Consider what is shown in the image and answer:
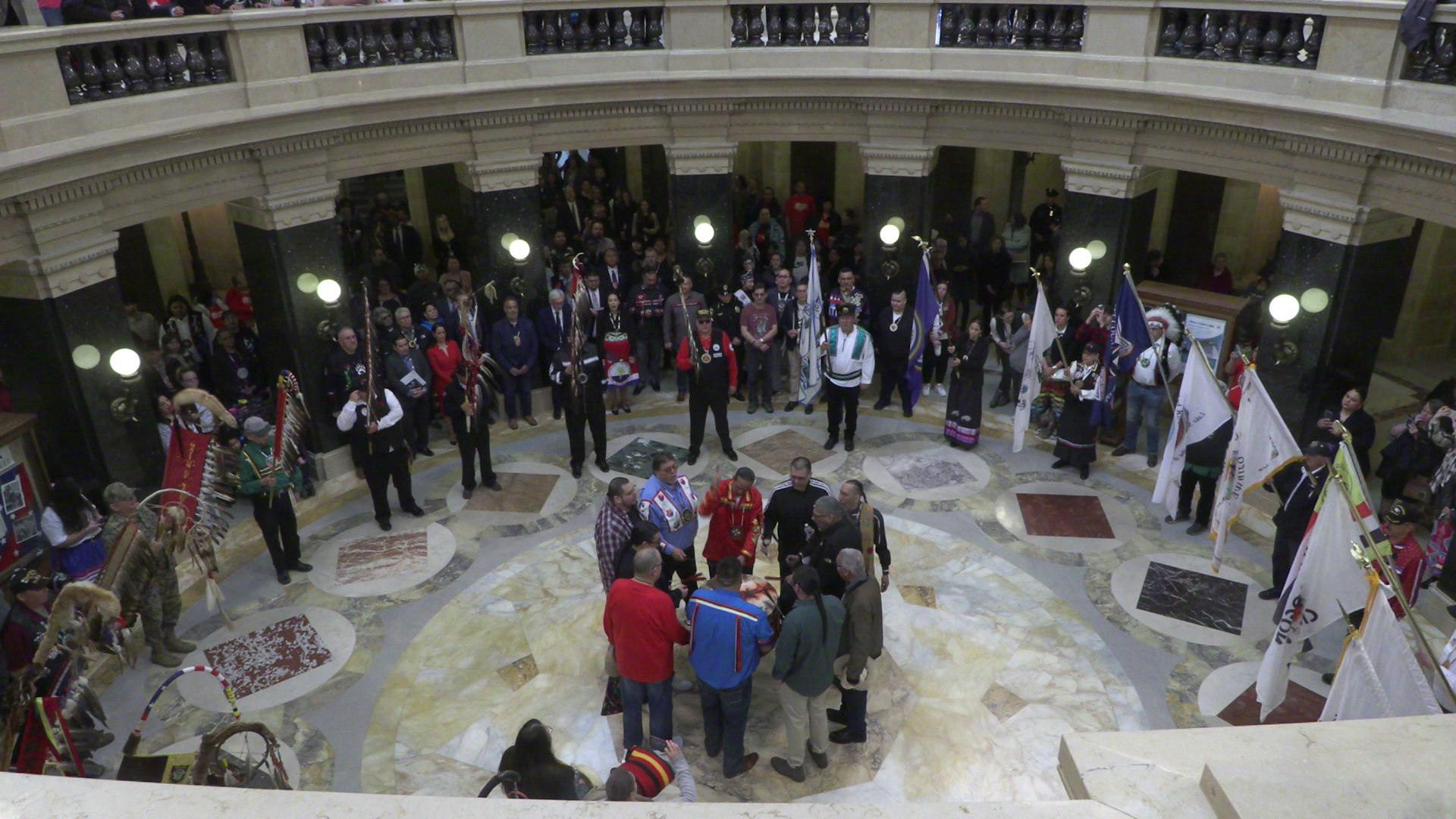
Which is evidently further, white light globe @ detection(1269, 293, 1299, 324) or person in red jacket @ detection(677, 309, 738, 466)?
person in red jacket @ detection(677, 309, 738, 466)

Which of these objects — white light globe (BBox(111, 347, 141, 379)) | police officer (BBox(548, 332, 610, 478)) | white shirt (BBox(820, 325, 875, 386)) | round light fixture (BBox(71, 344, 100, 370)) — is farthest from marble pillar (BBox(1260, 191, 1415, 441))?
round light fixture (BBox(71, 344, 100, 370))

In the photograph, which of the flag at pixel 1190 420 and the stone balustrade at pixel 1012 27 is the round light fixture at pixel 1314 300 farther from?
the stone balustrade at pixel 1012 27

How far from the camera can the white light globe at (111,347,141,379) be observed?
926cm

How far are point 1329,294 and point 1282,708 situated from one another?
423 centimetres

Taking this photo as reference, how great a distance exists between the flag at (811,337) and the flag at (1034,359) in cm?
244

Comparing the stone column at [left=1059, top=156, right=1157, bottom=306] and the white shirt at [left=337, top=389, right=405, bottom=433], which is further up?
the stone column at [left=1059, top=156, right=1157, bottom=306]

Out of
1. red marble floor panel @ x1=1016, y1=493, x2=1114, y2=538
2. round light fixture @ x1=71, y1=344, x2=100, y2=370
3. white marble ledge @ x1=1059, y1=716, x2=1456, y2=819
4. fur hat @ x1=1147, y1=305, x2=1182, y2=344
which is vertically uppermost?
white marble ledge @ x1=1059, y1=716, x2=1456, y2=819

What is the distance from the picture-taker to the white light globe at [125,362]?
30.4 feet

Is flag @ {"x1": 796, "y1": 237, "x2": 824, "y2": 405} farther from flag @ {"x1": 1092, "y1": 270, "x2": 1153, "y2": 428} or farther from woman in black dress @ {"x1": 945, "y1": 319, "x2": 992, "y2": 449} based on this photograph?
flag @ {"x1": 1092, "y1": 270, "x2": 1153, "y2": 428}

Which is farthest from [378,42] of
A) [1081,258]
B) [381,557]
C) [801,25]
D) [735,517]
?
[1081,258]

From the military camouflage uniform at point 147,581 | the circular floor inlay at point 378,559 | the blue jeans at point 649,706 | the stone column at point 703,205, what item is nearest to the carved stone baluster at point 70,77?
the military camouflage uniform at point 147,581

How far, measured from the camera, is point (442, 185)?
55.7 ft

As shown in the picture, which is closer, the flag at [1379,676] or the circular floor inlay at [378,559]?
the flag at [1379,676]

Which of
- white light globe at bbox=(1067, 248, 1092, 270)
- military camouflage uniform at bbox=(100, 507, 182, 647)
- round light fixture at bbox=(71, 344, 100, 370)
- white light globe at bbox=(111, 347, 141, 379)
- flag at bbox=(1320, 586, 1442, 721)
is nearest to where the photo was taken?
flag at bbox=(1320, 586, 1442, 721)
